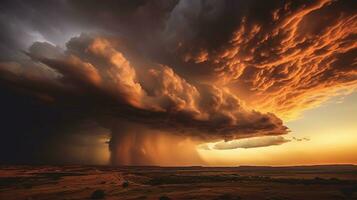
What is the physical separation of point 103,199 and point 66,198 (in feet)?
18.4

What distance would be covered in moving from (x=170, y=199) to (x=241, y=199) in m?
9.69

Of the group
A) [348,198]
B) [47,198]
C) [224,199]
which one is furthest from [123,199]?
[348,198]

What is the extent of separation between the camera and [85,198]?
36.1m

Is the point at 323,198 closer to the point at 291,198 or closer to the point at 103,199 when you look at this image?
the point at 291,198

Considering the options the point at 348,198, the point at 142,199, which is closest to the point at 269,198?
the point at 348,198

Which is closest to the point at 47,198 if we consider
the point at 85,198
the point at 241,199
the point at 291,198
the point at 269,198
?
the point at 85,198

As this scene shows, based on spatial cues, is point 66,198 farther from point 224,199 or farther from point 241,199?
point 241,199

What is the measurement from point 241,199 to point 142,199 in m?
13.5

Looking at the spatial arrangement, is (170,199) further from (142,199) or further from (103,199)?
(103,199)

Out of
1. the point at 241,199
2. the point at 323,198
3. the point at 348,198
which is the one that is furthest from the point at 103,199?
the point at 348,198

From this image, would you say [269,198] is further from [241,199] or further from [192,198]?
[192,198]

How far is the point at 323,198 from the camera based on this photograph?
3650 centimetres

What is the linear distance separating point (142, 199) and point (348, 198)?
92.8ft

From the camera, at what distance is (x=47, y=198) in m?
36.5
